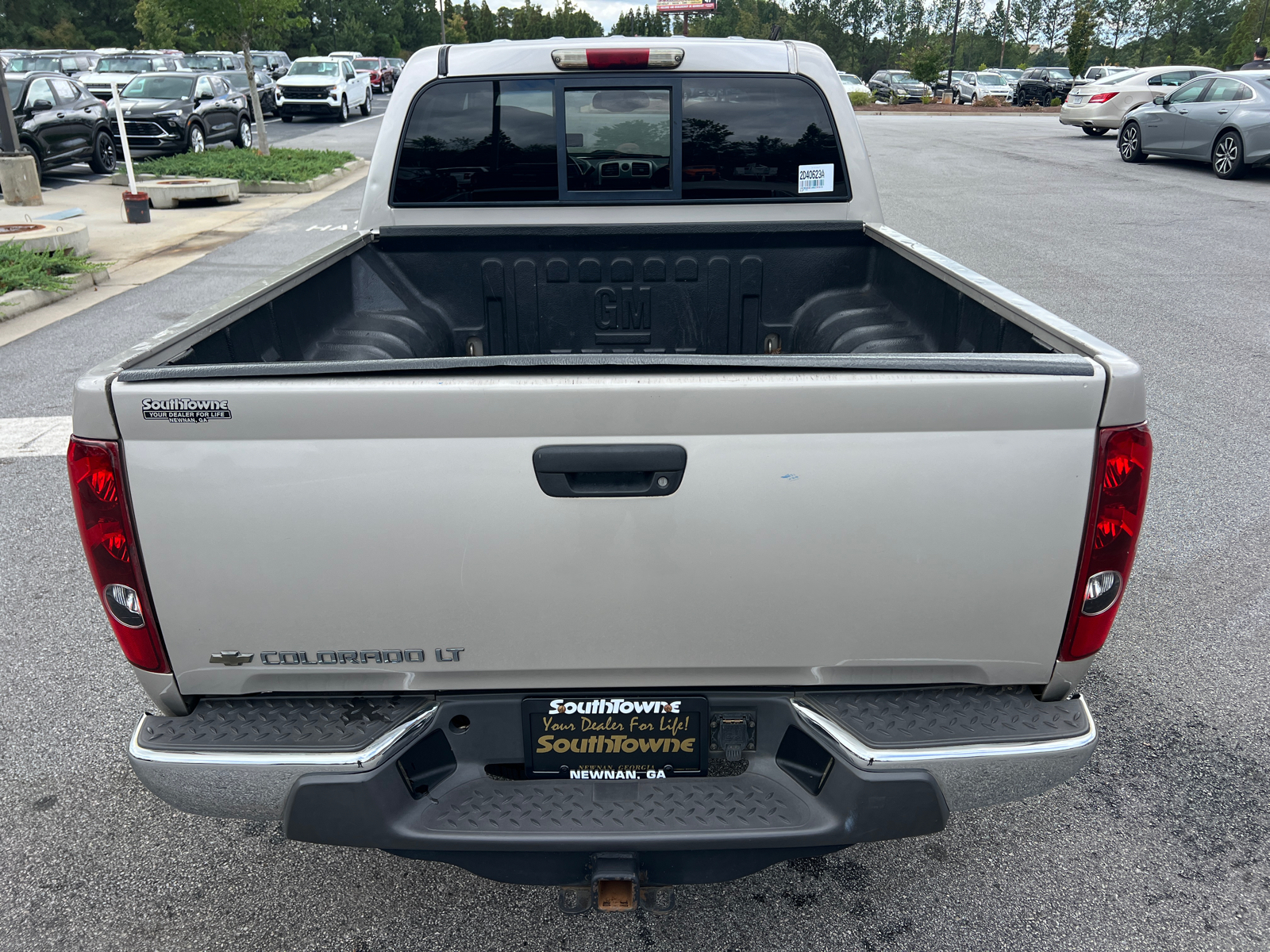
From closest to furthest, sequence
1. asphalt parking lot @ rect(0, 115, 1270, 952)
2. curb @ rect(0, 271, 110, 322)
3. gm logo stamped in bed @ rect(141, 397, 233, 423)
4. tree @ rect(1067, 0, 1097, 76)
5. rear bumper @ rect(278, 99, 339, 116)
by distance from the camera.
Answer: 1. gm logo stamped in bed @ rect(141, 397, 233, 423)
2. asphalt parking lot @ rect(0, 115, 1270, 952)
3. curb @ rect(0, 271, 110, 322)
4. rear bumper @ rect(278, 99, 339, 116)
5. tree @ rect(1067, 0, 1097, 76)

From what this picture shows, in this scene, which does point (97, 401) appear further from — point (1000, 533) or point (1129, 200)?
point (1129, 200)

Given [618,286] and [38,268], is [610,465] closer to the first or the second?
[618,286]

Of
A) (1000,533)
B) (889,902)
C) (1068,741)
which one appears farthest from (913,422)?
(889,902)

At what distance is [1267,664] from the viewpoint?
150 inches

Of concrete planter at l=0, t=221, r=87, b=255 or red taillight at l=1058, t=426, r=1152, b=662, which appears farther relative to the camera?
concrete planter at l=0, t=221, r=87, b=255

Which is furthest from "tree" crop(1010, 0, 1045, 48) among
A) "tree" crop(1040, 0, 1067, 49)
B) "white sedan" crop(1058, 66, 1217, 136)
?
"white sedan" crop(1058, 66, 1217, 136)

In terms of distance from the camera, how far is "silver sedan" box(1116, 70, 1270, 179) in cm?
1653

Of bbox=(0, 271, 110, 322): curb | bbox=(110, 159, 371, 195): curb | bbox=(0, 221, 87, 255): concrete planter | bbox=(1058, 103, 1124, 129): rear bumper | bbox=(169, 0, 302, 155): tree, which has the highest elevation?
bbox=(169, 0, 302, 155): tree

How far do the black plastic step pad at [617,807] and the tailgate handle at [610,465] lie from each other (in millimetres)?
718

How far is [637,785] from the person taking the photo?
2211 mm

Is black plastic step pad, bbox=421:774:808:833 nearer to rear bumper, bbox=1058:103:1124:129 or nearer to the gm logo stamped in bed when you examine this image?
the gm logo stamped in bed

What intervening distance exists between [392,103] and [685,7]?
207 feet

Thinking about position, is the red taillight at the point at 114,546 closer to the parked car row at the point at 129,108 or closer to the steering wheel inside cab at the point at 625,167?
the steering wheel inside cab at the point at 625,167

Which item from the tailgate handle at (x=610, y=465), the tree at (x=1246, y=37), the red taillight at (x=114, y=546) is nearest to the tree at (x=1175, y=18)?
the tree at (x=1246, y=37)
